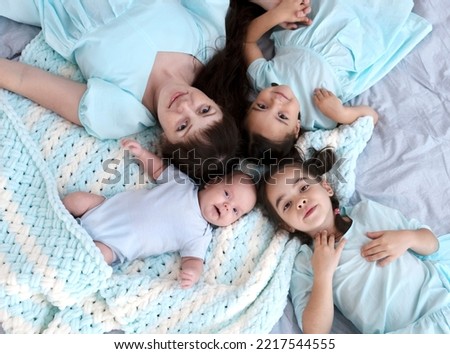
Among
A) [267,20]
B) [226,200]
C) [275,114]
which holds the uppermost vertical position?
[267,20]

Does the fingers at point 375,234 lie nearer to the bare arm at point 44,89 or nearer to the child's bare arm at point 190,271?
the child's bare arm at point 190,271

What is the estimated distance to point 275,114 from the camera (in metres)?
A: 1.23

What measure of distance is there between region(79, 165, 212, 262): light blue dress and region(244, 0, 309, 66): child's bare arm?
Answer: 0.47 metres

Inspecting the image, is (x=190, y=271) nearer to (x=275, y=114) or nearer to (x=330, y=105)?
(x=275, y=114)

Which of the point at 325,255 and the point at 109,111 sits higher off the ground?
the point at 109,111

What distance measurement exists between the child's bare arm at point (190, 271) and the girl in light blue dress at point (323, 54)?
1.04 ft

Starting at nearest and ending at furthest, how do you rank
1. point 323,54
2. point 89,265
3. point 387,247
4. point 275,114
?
point 89,265, point 387,247, point 275,114, point 323,54

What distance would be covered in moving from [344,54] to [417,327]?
27.0 inches

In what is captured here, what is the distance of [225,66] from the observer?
1.35m

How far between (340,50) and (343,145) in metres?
0.27

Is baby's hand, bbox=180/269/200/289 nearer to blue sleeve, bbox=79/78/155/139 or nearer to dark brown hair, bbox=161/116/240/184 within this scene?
dark brown hair, bbox=161/116/240/184

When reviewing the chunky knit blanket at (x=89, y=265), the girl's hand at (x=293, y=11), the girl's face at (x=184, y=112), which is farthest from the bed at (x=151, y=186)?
the girl's hand at (x=293, y=11)

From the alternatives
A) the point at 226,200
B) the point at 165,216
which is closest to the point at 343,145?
the point at 226,200

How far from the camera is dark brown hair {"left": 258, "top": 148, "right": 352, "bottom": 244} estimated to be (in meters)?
1.21
